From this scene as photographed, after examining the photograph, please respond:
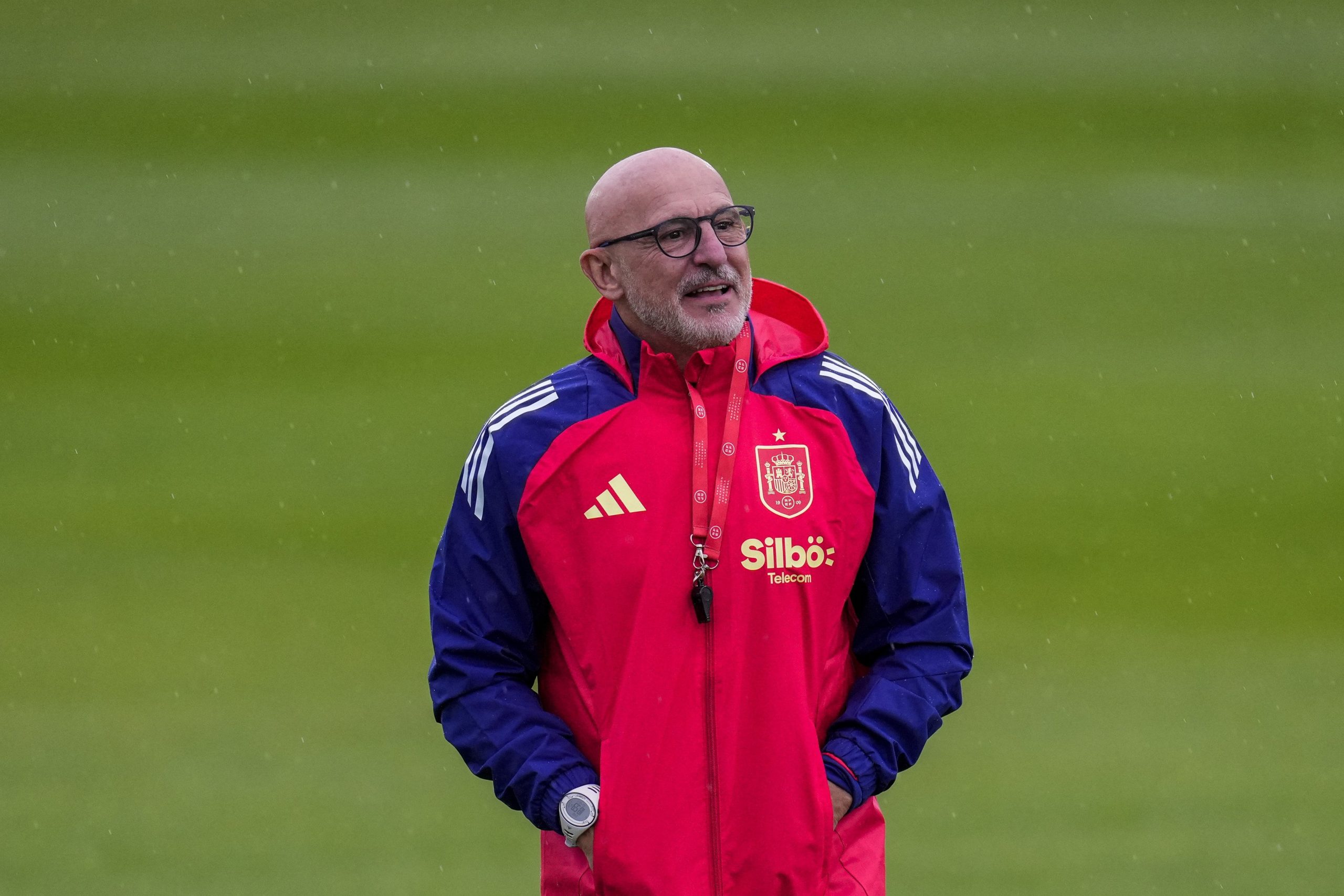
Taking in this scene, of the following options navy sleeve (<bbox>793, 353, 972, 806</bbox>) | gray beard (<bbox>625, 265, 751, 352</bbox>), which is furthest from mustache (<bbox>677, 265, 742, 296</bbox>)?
navy sleeve (<bbox>793, 353, 972, 806</bbox>)

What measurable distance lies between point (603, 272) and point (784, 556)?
304 mm

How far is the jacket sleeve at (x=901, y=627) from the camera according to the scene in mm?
1420

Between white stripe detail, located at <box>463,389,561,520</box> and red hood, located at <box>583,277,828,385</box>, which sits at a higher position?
red hood, located at <box>583,277,828,385</box>

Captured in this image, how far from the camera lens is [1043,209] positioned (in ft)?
8.98

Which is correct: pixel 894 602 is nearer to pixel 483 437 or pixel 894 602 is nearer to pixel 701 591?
pixel 701 591

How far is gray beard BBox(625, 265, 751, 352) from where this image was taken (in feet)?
4.56

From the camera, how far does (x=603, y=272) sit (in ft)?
4.76

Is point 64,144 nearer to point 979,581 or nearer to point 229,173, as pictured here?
point 229,173

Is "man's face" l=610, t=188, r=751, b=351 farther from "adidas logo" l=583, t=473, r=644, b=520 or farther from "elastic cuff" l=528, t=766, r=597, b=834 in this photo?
"elastic cuff" l=528, t=766, r=597, b=834

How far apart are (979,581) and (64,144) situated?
170 centimetres

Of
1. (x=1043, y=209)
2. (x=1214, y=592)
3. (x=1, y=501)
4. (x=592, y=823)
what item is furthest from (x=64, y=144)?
(x=1214, y=592)

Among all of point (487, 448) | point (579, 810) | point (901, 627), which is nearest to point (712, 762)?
point (579, 810)

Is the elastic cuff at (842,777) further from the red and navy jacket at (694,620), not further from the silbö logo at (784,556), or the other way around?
the silbö logo at (784,556)

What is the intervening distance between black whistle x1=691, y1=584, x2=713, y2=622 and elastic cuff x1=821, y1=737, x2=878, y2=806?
7.0 inches
